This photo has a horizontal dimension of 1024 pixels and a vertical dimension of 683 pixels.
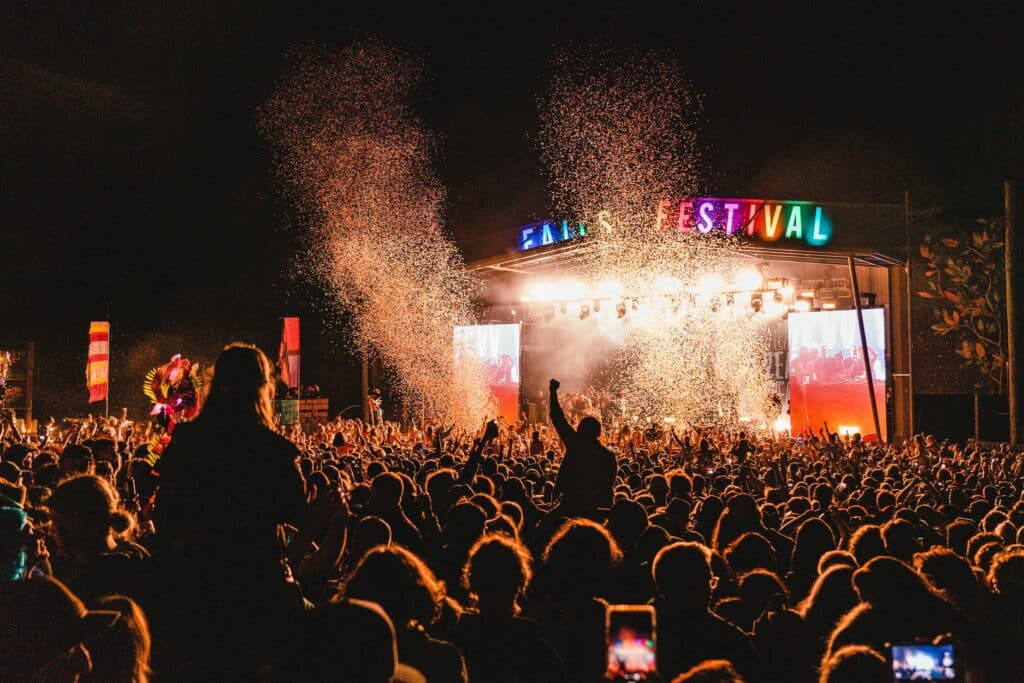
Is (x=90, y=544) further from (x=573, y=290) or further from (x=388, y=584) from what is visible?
(x=573, y=290)

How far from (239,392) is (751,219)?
1959cm

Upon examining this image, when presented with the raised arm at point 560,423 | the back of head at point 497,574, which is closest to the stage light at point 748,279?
the raised arm at point 560,423

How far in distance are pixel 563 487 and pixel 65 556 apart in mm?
3360

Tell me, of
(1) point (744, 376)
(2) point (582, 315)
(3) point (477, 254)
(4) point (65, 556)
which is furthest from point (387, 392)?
(4) point (65, 556)

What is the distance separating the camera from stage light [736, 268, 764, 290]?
86.0 feet

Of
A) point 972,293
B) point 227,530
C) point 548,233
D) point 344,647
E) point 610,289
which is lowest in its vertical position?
point 344,647

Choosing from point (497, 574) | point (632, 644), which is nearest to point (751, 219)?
point (497, 574)

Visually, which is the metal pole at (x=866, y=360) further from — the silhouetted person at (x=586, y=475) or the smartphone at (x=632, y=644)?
the smartphone at (x=632, y=644)

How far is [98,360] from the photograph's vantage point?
22438 millimetres

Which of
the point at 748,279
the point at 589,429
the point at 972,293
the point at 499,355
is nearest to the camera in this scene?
the point at 589,429

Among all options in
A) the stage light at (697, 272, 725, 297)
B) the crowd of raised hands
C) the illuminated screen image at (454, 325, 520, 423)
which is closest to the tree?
the stage light at (697, 272, 725, 297)

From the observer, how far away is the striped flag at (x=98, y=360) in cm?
2191

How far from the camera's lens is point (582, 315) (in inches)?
1016

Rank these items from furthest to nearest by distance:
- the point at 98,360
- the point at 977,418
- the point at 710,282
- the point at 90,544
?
the point at 710,282 → the point at 98,360 → the point at 977,418 → the point at 90,544
